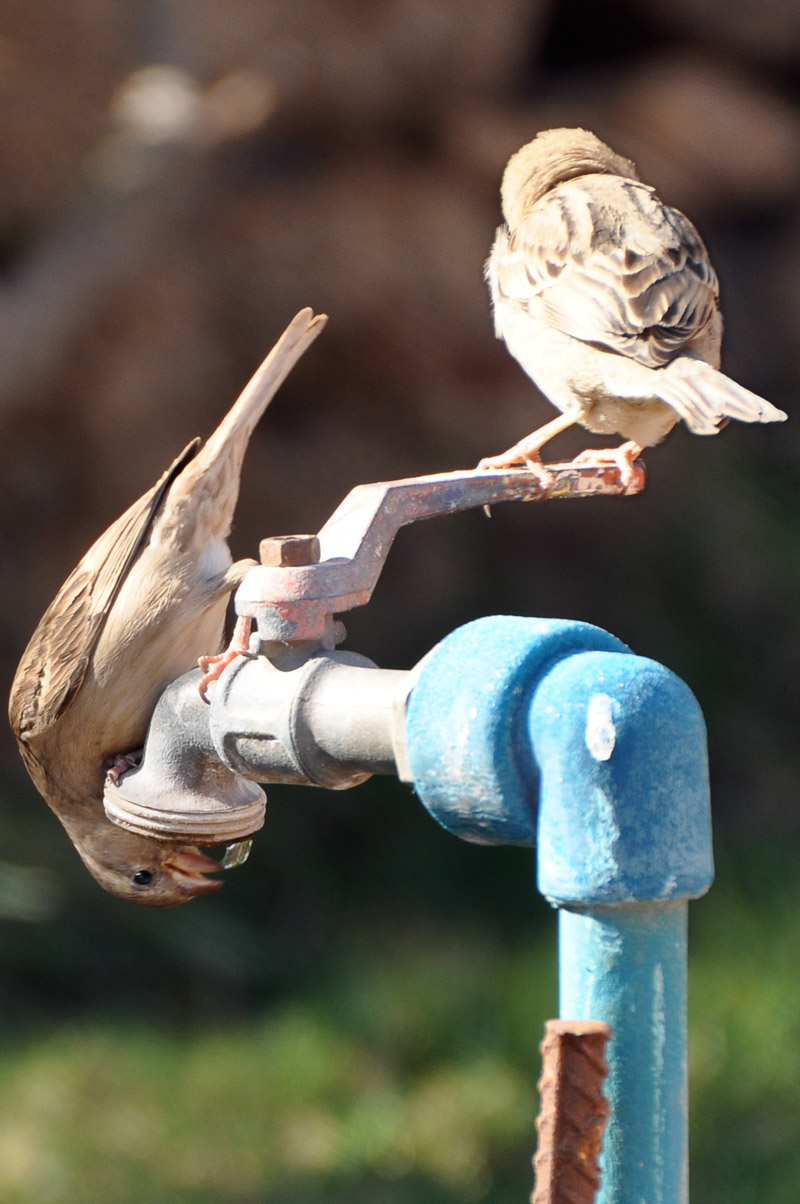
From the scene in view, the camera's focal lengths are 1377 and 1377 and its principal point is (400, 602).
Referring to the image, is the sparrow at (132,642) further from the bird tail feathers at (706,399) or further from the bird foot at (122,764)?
the bird tail feathers at (706,399)

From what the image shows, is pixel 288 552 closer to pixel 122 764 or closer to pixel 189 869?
pixel 122 764

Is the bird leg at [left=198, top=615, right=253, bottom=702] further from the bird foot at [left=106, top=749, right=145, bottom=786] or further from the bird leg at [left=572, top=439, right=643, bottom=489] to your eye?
the bird leg at [left=572, top=439, right=643, bottom=489]

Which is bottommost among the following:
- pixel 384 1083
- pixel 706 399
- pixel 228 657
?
pixel 384 1083

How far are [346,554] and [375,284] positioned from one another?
11.7 ft

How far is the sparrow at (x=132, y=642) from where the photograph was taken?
7.07ft

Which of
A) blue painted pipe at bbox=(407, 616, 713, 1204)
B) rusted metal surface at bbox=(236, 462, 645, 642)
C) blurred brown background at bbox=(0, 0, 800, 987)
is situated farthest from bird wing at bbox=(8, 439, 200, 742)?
→ blurred brown background at bbox=(0, 0, 800, 987)

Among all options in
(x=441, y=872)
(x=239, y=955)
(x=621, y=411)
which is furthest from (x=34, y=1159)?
(x=621, y=411)

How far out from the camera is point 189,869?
2.22 metres

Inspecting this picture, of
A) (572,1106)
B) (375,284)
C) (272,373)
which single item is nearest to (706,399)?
(272,373)

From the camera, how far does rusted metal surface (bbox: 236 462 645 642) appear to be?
1360 millimetres

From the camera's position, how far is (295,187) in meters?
4.65

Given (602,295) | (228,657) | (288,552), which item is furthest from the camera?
(602,295)

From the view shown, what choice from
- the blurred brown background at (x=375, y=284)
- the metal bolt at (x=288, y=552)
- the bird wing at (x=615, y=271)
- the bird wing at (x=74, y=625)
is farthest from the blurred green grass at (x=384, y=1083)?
the metal bolt at (x=288, y=552)

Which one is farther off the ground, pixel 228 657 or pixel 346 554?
pixel 346 554
